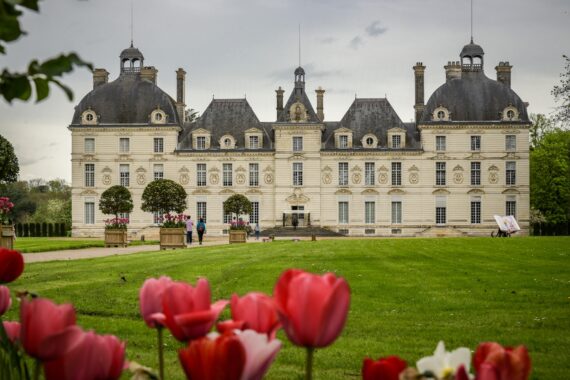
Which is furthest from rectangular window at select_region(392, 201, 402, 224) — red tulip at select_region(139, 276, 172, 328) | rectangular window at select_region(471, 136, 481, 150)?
red tulip at select_region(139, 276, 172, 328)

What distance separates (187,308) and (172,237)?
27.5 metres

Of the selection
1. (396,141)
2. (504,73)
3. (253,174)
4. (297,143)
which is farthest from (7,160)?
(504,73)

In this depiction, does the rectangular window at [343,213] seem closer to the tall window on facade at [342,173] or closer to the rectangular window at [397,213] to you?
the tall window on facade at [342,173]

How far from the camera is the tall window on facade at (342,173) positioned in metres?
49.7

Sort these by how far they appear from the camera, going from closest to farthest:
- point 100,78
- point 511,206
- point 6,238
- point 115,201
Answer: point 6,238 < point 115,201 < point 511,206 < point 100,78

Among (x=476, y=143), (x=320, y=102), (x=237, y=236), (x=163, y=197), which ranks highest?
(x=320, y=102)

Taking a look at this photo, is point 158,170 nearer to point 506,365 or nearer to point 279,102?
point 279,102

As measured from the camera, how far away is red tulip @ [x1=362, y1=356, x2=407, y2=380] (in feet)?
4.68

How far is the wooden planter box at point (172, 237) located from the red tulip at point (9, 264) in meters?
26.7

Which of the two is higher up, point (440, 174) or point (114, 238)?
point (440, 174)

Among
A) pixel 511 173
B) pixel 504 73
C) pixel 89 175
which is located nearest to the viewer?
pixel 511 173

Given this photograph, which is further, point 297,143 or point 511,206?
point 297,143

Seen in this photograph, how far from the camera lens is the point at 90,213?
49.9 metres

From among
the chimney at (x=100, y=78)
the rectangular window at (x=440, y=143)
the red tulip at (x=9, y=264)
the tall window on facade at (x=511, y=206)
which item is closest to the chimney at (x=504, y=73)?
the rectangular window at (x=440, y=143)
